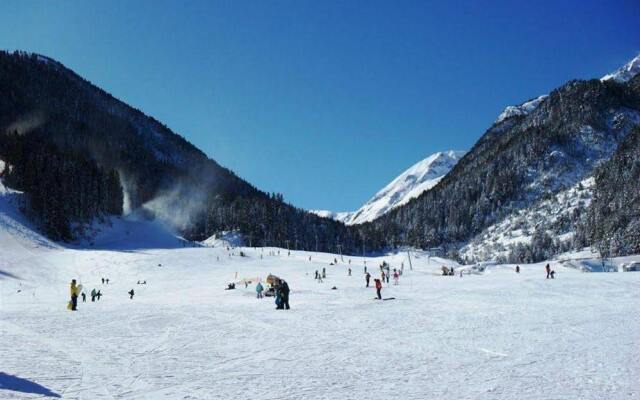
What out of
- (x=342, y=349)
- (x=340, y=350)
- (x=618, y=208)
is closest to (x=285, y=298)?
(x=342, y=349)

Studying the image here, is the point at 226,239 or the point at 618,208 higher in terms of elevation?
the point at 618,208

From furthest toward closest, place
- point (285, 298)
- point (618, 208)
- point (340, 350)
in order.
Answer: point (618, 208) < point (285, 298) < point (340, 350)

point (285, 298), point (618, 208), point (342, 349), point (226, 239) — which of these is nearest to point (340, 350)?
point (342, 349)

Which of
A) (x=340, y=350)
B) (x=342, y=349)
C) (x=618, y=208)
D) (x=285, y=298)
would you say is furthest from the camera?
(x=618, y=208)

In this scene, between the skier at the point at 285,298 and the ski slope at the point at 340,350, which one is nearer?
the ski slope at the point at 340,350

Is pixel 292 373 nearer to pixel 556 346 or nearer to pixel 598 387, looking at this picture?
pixel 598 387

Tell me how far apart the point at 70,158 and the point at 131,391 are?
5110 inches

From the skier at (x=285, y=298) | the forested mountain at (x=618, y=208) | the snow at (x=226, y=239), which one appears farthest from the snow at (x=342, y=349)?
the forested mountain at (x=618, y=208)

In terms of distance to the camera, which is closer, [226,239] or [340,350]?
[340,350]

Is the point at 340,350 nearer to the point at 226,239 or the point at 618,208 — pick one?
the point at 226,239

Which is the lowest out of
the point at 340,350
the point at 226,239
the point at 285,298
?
the point at 340,350

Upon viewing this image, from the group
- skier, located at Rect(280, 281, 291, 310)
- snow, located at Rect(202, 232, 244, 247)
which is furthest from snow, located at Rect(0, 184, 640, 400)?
snow, located at Rect(202, 232, 244, 247)

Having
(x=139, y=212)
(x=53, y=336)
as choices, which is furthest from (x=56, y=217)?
(x=53, y=336)

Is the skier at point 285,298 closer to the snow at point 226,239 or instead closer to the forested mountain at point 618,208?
the snow at point 226,239
